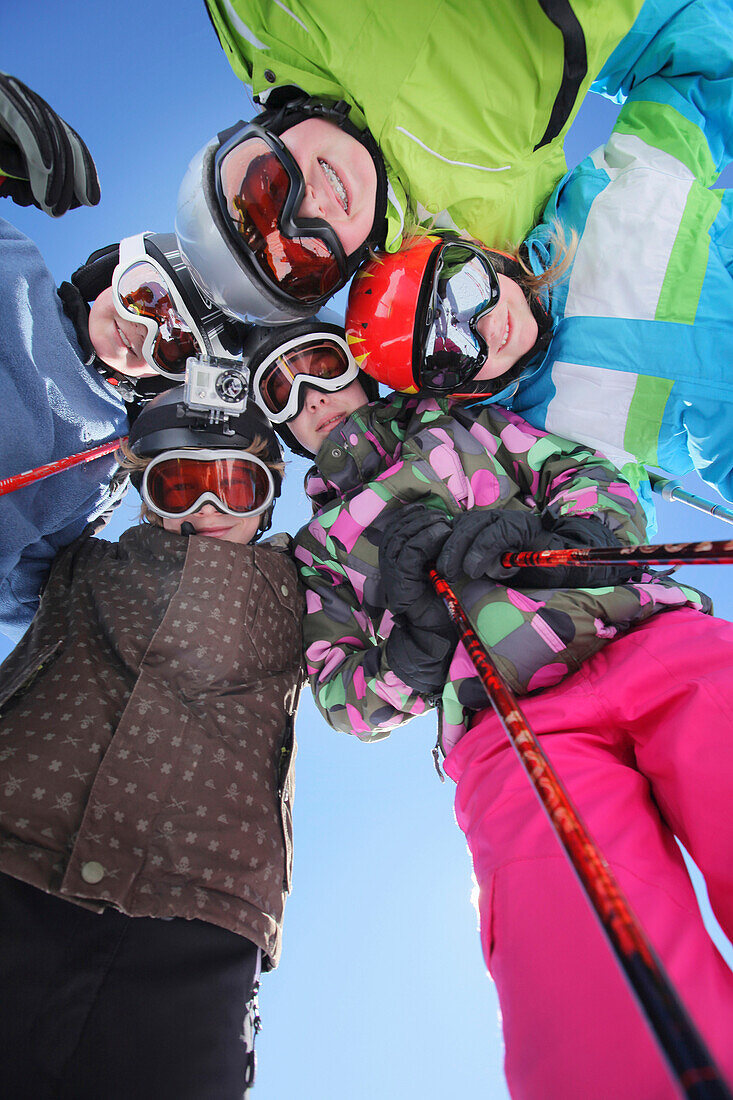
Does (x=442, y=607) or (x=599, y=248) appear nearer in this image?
(x=442, y=607)

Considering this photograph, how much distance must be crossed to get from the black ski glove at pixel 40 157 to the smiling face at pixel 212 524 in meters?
0.99

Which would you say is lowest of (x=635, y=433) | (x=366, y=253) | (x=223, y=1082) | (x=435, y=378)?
(x=223, y=1082)

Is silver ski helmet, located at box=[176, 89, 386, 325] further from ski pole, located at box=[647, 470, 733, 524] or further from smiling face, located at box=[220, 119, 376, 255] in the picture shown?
ski pole, located at box=[647, 470, 733, 524]

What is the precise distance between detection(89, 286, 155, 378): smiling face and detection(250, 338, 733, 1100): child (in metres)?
0.63

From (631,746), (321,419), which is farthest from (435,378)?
(631,746)

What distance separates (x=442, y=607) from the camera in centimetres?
150

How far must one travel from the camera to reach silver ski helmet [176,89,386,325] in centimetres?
177

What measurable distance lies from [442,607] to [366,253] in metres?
1.34

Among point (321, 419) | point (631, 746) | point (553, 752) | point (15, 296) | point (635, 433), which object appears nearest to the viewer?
point (553, 752)

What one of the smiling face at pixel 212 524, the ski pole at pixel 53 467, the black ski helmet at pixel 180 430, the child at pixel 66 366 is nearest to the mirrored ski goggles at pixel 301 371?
the black ski helmet at pixel 180 430

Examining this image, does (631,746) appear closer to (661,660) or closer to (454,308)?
(661,660)

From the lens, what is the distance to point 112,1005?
1.00 meters

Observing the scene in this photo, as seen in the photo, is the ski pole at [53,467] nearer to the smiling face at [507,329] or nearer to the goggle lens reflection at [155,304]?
the goggle lens reflection at [155,304]

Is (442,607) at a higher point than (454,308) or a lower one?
lower
